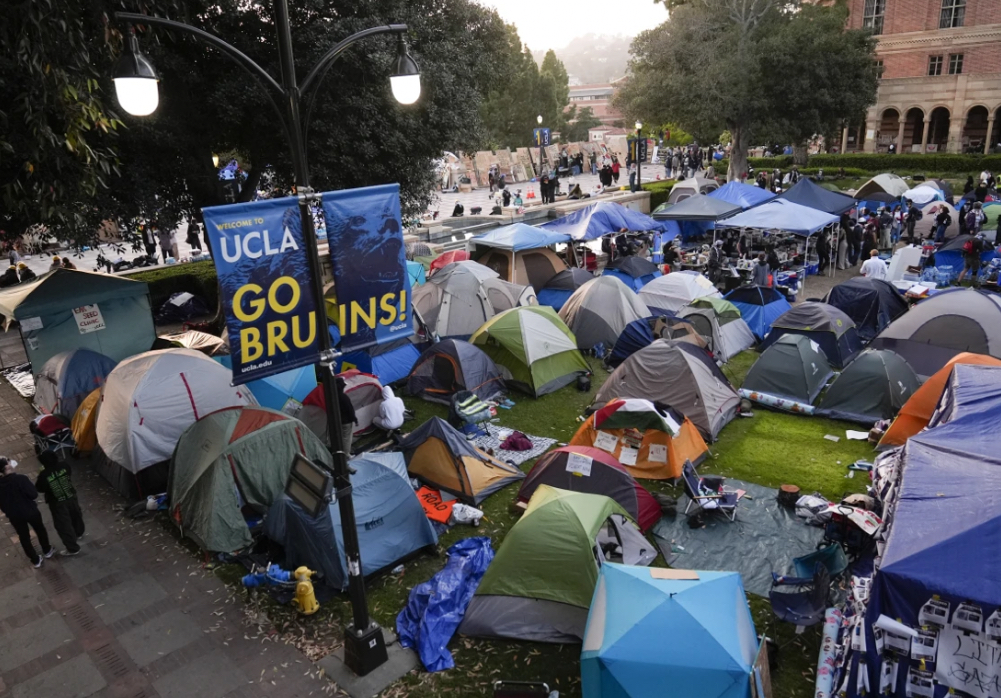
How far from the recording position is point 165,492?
1061 centimetres

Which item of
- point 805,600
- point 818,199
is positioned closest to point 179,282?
point 805,600

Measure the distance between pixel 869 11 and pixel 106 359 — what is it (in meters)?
49.8

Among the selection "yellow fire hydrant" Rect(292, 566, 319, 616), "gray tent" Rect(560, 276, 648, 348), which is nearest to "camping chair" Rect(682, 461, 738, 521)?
"yellow fire hydrant" Rect(292, 566, 319, 616)

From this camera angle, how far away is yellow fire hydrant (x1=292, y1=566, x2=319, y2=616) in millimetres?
7770

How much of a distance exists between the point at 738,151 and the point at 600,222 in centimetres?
1611

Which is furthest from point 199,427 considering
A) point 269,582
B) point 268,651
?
point 268,651

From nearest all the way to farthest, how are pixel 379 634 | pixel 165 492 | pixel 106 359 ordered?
pixel 379 634 < pixel 165 492 < pixel 106 359

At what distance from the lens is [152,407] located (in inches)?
410

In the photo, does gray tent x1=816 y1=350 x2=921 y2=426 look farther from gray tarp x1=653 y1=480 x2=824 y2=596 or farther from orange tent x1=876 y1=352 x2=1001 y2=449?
gray tarp x1=653 y1=480 x2=824 y2=596

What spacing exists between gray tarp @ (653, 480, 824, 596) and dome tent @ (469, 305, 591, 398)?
4.58 metres

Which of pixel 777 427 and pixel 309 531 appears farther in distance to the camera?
pixel 777 427

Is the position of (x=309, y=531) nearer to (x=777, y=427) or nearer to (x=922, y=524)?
(x=922, y=524)

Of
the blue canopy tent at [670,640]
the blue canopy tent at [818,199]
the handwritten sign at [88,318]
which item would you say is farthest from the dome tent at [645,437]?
the blue canopy tent at [818,199]

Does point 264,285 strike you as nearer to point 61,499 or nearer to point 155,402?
point 61,499
